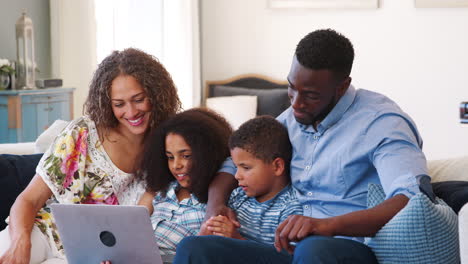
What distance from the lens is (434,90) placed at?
5441 mm

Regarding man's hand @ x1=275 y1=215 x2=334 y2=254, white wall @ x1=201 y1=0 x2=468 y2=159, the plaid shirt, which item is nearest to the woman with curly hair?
the plaid shirt

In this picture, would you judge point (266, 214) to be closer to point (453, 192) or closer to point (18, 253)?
point (453, 192)

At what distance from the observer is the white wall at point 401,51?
5.37 meters

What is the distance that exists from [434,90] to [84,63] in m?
2.60

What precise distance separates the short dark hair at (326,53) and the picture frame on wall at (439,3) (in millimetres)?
3549

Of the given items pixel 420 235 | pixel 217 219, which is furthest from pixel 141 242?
pixel 420 235

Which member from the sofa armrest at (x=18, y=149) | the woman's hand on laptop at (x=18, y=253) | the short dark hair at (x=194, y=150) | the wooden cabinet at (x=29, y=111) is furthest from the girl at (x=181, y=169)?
the wooden cabinet at (x=29, y=111)

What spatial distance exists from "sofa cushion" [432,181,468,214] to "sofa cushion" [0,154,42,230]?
4.65ft

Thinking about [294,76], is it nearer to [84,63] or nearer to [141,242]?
[141,242]

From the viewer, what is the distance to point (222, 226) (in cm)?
201

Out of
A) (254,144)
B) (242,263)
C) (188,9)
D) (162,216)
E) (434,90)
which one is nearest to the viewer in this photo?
(242,263)

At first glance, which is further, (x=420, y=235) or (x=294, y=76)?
(x=294, y=76)

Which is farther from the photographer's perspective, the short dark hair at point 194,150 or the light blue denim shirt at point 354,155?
the short dark hair at point 194,150

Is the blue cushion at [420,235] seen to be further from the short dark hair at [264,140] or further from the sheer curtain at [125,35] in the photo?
the sheer curtain at [125,35]
